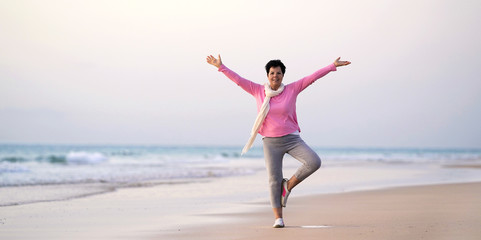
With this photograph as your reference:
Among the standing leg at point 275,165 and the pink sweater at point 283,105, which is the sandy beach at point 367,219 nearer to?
the standing leg at point 275,165

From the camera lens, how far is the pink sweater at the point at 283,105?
19.0ft

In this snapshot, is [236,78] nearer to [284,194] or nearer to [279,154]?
[279,154]

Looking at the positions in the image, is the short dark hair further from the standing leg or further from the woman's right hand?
the standing leg

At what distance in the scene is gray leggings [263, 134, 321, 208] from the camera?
19.0 ft

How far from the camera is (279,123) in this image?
5.88m

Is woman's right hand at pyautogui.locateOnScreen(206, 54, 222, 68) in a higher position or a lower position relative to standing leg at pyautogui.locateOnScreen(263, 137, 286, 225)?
higher

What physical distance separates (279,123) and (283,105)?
204 millimetres

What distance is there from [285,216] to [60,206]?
10.8 feet

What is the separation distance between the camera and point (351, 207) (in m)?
7.76

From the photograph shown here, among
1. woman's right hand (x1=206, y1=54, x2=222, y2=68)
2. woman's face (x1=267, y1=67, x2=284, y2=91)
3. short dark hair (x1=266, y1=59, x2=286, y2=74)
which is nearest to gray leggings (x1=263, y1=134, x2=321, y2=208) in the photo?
woman's face (x1=267, y1=67, x2=284, y2=91)

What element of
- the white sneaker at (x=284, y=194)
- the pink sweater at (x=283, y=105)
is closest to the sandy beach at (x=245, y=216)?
the white sneaker at (x=284, y=194)

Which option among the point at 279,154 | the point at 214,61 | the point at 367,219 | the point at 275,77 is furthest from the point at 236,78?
the point at 367,219

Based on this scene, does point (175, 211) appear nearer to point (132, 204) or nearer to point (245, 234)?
point (132, 204)

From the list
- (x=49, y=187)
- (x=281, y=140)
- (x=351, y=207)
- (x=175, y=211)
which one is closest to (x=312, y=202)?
(x=351, y=207)
